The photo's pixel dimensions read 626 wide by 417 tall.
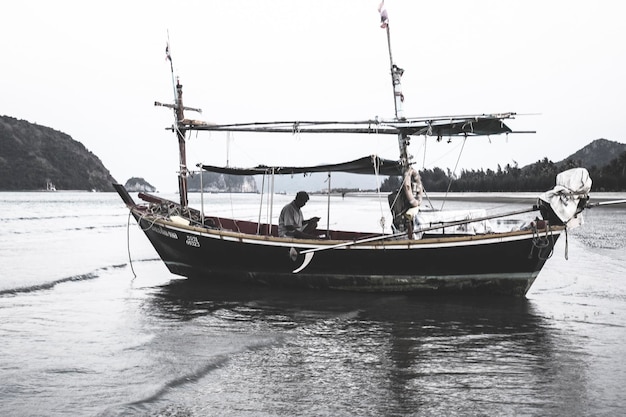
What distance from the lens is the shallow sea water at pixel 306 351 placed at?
531cm

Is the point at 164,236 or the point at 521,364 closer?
the point at 521,364

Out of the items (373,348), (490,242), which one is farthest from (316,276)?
(373,348)

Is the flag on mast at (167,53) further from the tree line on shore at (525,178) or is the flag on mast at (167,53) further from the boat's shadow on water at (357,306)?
the tree line on shore at (525,178)

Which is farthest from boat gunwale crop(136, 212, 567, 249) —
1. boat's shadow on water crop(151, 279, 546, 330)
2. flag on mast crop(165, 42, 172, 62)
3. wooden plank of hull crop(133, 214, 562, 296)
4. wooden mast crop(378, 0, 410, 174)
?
flag on mast crop(165, 42, 172, 62)

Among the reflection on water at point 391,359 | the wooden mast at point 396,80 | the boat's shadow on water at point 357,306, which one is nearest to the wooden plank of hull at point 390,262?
the boat's shadow on water at point 357,306

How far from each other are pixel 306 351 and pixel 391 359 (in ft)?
3.81

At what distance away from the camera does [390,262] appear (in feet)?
36.1

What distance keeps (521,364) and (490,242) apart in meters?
3.93

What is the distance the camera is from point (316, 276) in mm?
11766

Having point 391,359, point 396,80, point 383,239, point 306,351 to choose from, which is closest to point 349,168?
point 383,239

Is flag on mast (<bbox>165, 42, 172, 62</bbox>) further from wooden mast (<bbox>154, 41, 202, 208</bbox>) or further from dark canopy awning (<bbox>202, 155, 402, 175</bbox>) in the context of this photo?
dark canopy awning (<bbox>202, 155, 402, 175</bbox>)

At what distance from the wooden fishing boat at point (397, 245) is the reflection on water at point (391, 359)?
496 millimetres

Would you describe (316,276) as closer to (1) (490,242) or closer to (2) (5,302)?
(1) (490,242)

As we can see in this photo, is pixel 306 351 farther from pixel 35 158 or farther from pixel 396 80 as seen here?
pixel 35 158
